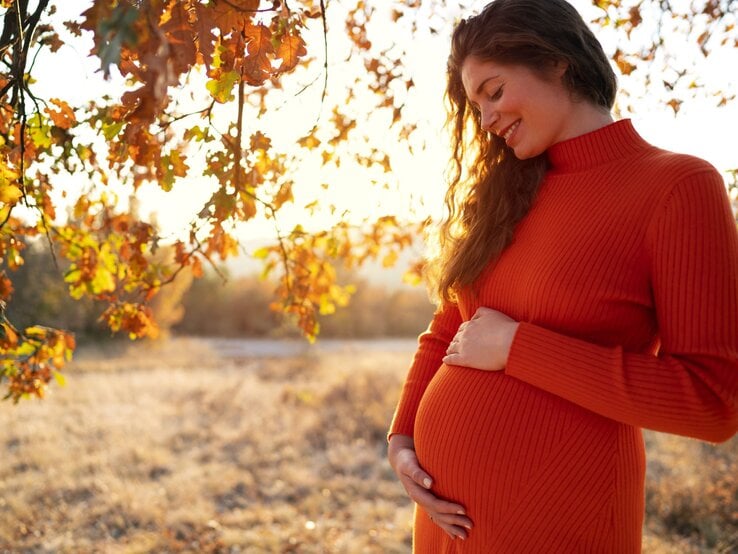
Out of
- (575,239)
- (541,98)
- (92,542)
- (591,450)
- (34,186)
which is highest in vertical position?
(541,98)

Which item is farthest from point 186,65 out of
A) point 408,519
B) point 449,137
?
point 408,519

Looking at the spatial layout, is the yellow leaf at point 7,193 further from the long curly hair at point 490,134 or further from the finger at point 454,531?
the finger at point 454,531

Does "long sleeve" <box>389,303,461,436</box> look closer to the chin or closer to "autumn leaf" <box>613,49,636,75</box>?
the chin

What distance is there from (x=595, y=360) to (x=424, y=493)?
1.68ft

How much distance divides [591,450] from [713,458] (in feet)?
15.9

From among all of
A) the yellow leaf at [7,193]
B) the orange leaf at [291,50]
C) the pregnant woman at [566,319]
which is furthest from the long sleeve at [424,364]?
the yellow leaf at [7,193]

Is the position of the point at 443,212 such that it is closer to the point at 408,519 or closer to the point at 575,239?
the point at 575,239

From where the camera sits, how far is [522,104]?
1482 mm

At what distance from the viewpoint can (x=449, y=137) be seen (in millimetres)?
1948

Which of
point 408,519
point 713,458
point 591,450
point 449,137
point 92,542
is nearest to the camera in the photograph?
point 591,450

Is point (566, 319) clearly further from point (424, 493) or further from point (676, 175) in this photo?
point (424, 493)

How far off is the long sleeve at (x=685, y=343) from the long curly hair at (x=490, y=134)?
39 cm

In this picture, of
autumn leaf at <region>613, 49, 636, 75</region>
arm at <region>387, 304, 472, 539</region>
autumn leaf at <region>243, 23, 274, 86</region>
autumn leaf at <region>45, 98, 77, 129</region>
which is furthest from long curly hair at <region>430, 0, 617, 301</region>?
autumn leaf at <region>45, 98, 77, 129</region>

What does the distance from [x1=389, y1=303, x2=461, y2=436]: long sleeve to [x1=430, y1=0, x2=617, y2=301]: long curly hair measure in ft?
0.29
